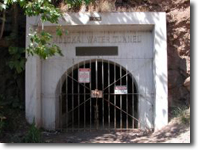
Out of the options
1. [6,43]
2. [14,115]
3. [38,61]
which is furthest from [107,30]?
[14,115]

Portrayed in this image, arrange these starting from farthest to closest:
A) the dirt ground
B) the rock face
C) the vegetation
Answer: the rock face
the vegetation
the dirt ground

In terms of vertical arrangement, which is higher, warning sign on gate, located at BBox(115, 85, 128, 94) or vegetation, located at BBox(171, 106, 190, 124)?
warning sign on gate, located at BBox(115, 85, 128, 94)

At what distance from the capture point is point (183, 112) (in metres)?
7.52

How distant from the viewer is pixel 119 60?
26.8ft

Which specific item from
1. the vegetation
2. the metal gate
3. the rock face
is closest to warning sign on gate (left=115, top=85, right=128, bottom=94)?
the metal gate

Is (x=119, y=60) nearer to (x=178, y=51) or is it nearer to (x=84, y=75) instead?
(x=84, y=75)

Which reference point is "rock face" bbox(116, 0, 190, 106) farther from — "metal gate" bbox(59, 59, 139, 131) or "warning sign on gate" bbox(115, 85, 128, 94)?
"warning sign on gate" bbox(115, 85, 128, 94)

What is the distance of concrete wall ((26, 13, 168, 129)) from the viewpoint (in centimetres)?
770

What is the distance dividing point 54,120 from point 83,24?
3.01m

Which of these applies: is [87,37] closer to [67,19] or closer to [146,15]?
Result: [67,19]

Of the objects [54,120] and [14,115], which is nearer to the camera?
[14,115]

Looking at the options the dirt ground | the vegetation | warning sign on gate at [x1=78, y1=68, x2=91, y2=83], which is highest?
warning sign on gate at [x1=78, y1=68, x2=91, y2=83]

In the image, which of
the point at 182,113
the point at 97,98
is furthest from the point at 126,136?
the point at 97,98

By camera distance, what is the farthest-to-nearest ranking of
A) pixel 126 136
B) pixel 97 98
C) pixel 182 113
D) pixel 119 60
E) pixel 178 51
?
pixel 97 98, pixel 178 51, pixel 119 60, pixel 126 136, pixel 182 113
